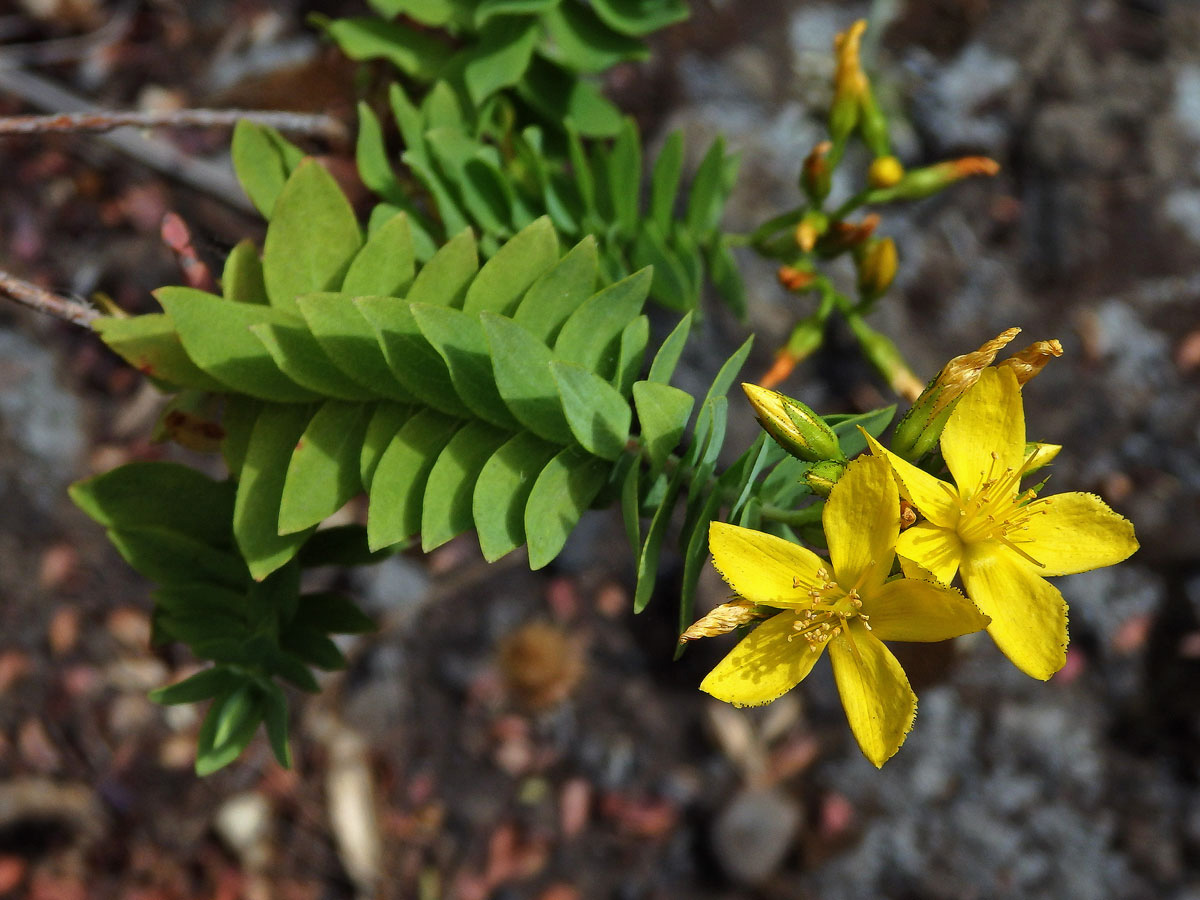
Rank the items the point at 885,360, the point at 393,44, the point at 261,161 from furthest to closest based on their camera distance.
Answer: the point at 885,360 → the point at 393,44 → the point at 261,161

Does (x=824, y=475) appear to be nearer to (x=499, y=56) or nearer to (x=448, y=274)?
(x=448, y=274)

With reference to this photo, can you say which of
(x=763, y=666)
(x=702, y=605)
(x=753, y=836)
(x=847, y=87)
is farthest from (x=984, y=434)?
(x=753, y=836)

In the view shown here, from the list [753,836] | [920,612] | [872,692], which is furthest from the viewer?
[753,836]

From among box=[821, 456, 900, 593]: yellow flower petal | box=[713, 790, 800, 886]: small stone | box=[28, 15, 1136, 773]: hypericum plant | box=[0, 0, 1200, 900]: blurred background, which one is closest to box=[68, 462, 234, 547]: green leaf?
box=[28, 15, 1136, 773]: hypericum plant

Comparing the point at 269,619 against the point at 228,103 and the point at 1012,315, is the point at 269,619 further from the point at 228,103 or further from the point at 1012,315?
the point at 1012,315

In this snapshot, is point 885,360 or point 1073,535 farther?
point 885,360

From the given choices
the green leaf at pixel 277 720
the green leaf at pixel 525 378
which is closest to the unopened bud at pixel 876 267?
the green leaf at pixel 525 378

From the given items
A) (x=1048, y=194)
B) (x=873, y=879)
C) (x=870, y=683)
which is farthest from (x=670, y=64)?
(x=873, y=879)
